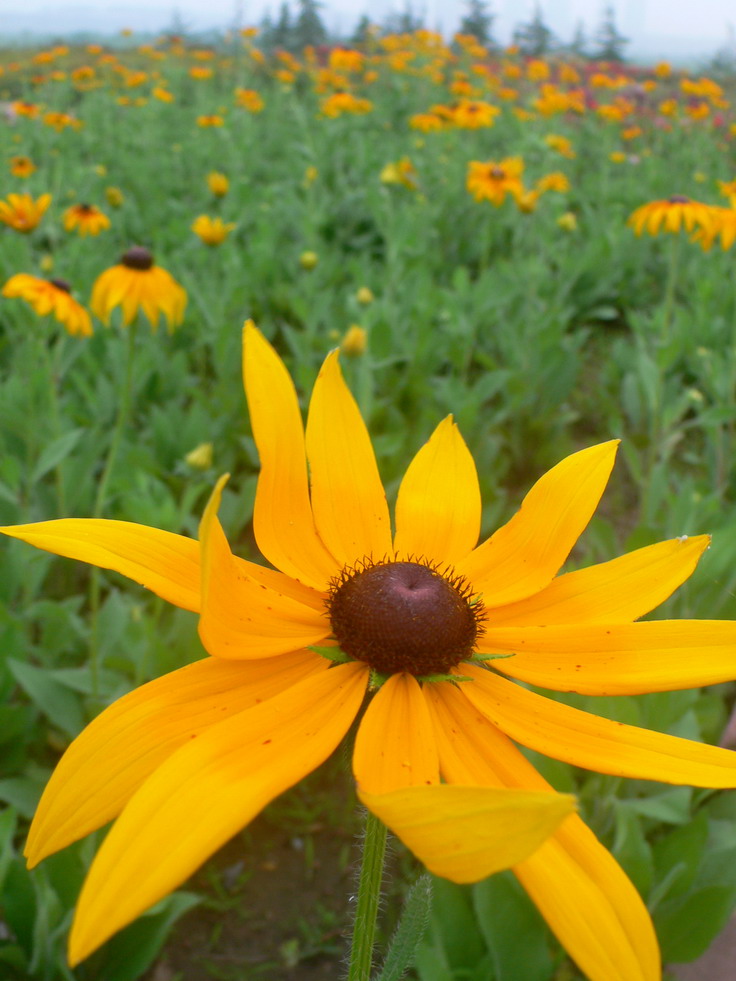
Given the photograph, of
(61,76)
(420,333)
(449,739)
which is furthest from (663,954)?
(61,76)

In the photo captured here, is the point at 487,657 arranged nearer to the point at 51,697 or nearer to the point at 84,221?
the point at 51,697

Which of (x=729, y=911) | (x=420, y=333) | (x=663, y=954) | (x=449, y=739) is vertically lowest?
(x=663, y=954)

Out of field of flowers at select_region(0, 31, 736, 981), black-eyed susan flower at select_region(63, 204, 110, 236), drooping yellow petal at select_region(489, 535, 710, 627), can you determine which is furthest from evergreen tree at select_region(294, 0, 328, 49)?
drooping yellow petal at select_region(489, 535, 710, 627)

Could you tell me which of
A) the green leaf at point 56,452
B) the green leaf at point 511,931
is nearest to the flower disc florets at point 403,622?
the green leaf at point 511,931

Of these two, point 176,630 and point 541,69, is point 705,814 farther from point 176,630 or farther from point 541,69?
point 541,69

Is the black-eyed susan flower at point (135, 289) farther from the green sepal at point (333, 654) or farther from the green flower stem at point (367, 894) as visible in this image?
the green flower stem at point (367, 894)

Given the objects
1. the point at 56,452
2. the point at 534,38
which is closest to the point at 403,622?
the point at 56,452
